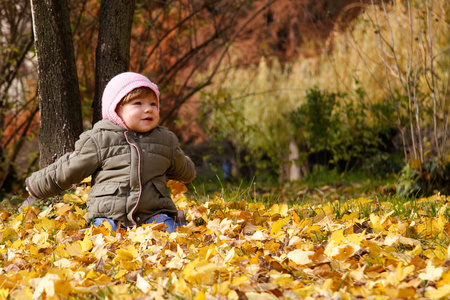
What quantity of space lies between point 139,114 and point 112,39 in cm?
96

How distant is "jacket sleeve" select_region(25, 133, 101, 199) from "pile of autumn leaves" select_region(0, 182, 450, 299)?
0.56 ft

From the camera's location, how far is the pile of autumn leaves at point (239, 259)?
149 cm

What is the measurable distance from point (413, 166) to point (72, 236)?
293cm

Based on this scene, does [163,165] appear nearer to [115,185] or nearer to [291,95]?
[115,185]

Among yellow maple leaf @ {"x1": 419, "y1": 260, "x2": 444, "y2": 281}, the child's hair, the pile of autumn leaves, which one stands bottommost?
the pile of autumn leaves

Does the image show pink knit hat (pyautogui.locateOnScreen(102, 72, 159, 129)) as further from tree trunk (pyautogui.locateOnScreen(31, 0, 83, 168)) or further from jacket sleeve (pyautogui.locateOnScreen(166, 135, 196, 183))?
tree trunk (pyautogui.locateOnScreen(31, 0, 83, 168))

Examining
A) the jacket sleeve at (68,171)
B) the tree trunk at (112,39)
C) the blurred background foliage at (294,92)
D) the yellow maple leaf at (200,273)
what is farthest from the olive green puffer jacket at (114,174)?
the yellow maple leaf at (200,273)

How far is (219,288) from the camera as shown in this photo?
145cm

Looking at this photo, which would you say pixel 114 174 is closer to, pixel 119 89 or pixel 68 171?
pixel 68 171

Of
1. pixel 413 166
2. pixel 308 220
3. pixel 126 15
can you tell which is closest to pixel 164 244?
pixel 308 220

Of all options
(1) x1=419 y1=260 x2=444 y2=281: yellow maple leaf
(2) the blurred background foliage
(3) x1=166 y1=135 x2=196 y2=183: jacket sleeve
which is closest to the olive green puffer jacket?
(3) x1=166 y1=135 x2=196 y2=183: jacket sleeve

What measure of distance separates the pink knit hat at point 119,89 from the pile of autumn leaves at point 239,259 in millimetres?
583

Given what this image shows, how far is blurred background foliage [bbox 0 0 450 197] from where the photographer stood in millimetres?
4488

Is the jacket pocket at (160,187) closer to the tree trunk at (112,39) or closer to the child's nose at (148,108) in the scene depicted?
A: the child's nose at (148,108)
